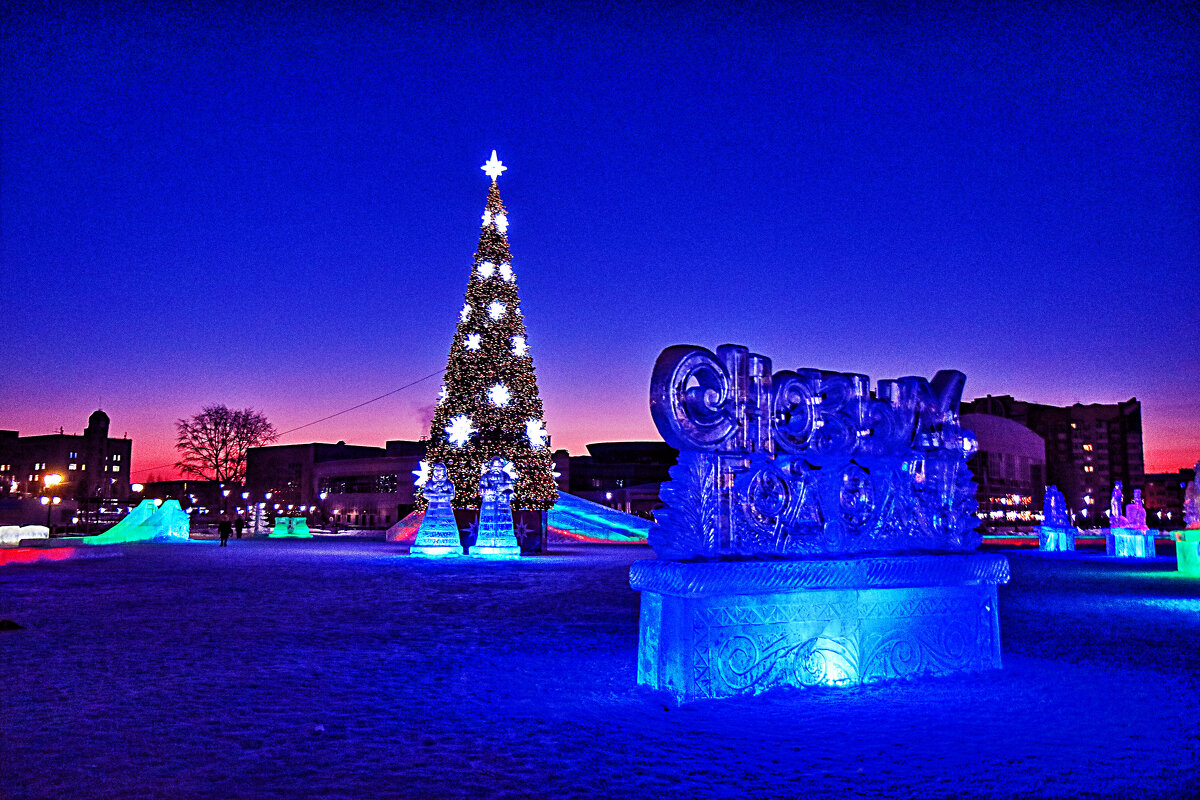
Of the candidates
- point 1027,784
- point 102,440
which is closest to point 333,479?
point 102,440

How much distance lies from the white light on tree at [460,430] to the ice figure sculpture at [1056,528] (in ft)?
73.4

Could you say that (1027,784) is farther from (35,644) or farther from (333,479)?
(333,479)

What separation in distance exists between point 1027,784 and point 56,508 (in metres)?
62.0

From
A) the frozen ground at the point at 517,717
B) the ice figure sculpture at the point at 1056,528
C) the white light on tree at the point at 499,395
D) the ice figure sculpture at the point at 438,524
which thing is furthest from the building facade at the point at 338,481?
the frozen ground at the point at 517,717

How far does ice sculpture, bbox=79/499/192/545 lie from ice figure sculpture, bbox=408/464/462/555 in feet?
46.9

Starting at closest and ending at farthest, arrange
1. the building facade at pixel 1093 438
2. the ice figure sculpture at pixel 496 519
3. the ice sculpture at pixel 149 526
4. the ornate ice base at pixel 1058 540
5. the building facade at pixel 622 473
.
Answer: the ice figure sculpture at pixel 496 519
the ornate ice base at pixel 1058 540
the ice sculpture at pixel 149 526
the building facade at pixel 622 473
the building facade at pixel 1093 438

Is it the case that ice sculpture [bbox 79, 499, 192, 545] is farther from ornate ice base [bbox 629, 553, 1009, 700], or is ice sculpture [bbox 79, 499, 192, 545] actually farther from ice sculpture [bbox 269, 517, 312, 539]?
ornate ice base [bbox 629, 553, 1009, 700]

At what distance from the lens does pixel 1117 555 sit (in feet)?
94.1

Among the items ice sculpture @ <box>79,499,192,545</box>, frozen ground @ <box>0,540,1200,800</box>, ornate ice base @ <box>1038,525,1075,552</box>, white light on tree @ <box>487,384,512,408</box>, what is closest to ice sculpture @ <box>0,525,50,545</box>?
ice sculpture @ <box>79,499,192,545</box>

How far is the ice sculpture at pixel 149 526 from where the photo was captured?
34562 mm

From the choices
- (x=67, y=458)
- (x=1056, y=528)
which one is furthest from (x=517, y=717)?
(x=67, y=458)

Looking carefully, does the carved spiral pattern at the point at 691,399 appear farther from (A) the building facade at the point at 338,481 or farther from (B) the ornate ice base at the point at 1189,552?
(A) the building facade at the point at 338,481

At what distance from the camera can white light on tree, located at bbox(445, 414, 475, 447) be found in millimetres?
32312

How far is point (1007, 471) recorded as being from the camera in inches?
3607
